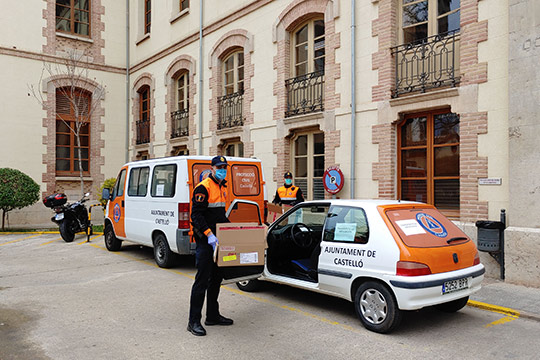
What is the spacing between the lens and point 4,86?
16.7 m

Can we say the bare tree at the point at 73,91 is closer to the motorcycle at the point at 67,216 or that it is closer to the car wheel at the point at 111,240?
the motorcycle at the point at 67,216

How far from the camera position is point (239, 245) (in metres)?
4.90

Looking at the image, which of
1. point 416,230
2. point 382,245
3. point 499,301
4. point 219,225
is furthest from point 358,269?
point 499,301

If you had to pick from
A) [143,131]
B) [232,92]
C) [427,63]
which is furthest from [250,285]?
[143,131]

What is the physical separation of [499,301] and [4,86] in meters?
17.6

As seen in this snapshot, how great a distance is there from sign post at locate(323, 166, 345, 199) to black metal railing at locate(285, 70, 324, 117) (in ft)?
5.29

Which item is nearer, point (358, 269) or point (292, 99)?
point (358, 269)

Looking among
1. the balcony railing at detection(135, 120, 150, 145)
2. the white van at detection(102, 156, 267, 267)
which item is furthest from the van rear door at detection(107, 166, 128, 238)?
the balcony railing at detection(135, 120, 150, 145)

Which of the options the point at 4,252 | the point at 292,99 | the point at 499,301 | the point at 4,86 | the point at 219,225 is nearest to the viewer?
the point at 219,225

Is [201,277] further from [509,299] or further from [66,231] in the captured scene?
[66,231]

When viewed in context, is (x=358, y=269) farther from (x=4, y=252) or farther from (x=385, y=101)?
(x=4, y=252)

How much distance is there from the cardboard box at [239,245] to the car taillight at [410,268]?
4.95 ft

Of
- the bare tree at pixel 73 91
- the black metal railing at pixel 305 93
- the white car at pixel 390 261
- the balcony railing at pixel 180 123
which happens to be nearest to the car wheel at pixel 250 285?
the white car at pixel 390 261

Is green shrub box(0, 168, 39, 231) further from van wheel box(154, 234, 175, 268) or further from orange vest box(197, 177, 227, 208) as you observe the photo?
orange vest box(197, 177, 227, 208)
